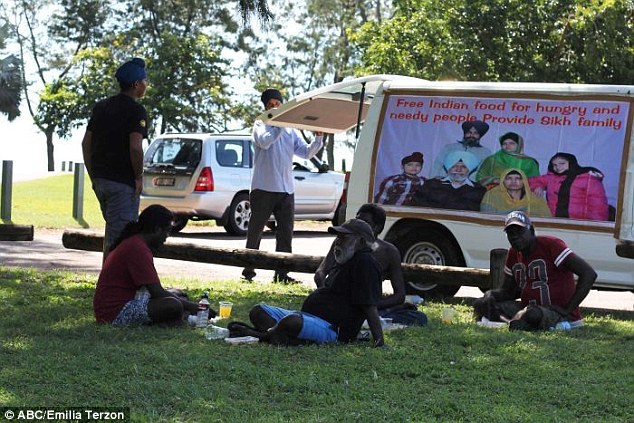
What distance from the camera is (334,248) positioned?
8031 millimetres

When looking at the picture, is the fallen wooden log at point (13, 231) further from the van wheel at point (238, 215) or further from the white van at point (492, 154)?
the van wheel at point (238, 215)

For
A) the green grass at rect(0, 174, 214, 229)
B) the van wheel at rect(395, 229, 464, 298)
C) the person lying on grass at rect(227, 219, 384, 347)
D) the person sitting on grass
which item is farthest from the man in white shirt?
the green grass at rect(0, 174, 214, 229)

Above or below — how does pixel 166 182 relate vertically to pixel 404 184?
below

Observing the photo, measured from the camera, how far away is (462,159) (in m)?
10.9

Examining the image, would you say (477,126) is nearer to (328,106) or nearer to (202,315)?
(328,106)

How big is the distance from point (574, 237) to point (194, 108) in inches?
1394

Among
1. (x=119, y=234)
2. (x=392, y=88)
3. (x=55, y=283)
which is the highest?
(x=392, y=88)

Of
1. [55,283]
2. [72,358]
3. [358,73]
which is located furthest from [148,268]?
[358,73]

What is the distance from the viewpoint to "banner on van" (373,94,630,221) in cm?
1021

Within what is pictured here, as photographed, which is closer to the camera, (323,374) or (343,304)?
(323,374)

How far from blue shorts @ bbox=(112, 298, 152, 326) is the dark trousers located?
13.1ft

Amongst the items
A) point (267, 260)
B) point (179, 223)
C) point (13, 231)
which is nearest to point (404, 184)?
point (267, 260)

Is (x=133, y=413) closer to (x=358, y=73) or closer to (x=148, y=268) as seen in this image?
(x=148, y=268)

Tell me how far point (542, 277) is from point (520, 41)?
1874 cm
